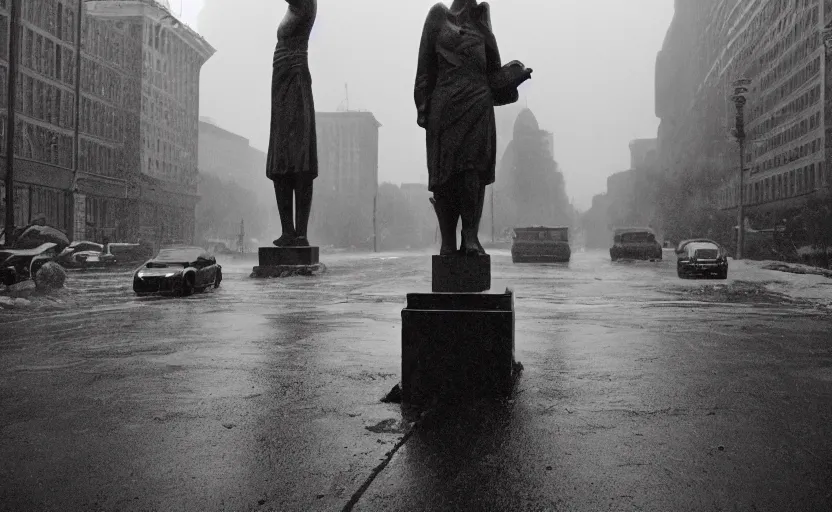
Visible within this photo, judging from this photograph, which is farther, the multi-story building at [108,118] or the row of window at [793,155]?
the multi-story building at [108,118]

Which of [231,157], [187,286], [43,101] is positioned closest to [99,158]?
[43,101]

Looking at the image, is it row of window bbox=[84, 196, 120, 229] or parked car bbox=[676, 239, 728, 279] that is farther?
row of window bbox=[84, 196, 120, 229]

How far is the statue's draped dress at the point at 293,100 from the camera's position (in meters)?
15.8

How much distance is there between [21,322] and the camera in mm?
7707

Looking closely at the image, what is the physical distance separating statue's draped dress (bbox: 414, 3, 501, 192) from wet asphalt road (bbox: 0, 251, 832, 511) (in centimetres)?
160

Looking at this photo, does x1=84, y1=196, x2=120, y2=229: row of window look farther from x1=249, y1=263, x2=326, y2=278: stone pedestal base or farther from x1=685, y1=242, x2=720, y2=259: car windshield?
x1=685, y1=242, x2=720, y2=259: car windshield

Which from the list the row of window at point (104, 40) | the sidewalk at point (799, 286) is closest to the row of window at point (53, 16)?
the row of window at point (104, 40)

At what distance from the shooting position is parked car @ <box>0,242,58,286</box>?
12.6 meters

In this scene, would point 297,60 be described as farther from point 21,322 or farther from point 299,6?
point 21,322

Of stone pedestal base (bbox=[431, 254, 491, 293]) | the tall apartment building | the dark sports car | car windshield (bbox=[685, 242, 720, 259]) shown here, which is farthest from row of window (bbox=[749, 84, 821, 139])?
stone pedestal base (bbox=[431, 254, 491, 293])

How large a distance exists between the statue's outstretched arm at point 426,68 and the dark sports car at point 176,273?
7.93 meters

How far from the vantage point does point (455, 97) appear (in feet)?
14.8

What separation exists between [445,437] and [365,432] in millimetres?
418

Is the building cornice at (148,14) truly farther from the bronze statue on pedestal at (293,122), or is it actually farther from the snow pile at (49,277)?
the snow pile at (49,277)
